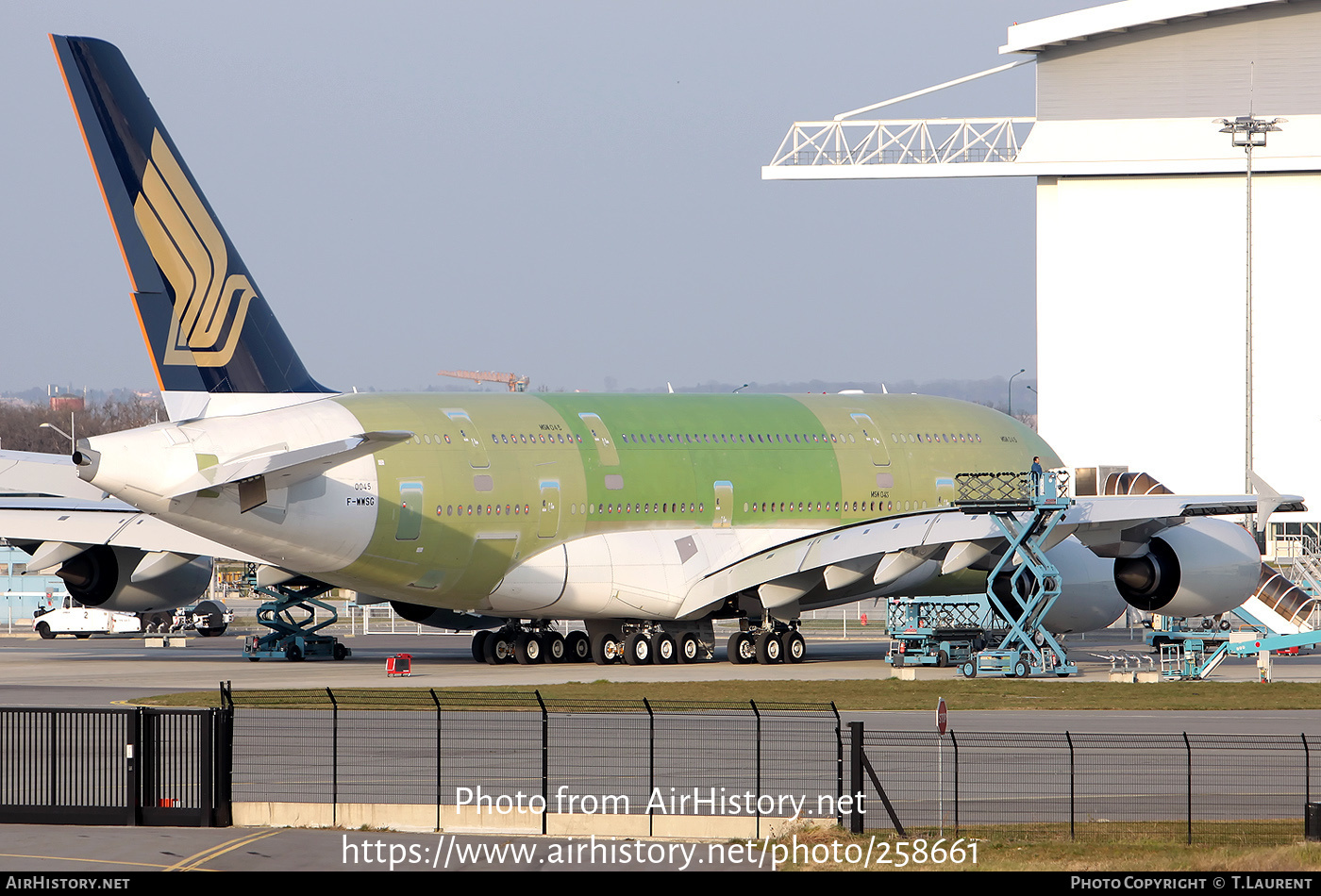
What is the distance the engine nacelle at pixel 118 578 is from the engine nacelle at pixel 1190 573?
69.7 ft

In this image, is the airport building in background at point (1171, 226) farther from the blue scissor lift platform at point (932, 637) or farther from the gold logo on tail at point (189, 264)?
the gold logo on tail at point (189, 264)

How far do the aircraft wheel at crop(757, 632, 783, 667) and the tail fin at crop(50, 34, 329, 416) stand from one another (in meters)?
12.3

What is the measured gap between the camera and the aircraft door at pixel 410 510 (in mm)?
36750

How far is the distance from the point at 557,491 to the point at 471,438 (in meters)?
2.23

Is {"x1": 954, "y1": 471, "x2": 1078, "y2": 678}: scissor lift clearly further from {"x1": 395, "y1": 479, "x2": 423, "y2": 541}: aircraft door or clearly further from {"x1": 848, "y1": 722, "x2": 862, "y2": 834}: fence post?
{"x1": 848, "y1": 722, "x2": 862, "y2": 834}: fence post

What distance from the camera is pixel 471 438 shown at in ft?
126

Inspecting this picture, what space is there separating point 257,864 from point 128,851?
5.06 ft

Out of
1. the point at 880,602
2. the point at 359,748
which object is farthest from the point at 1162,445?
the point at 359,748

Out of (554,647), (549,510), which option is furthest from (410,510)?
(554,647)

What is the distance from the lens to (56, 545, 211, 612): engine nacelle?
42.5 m

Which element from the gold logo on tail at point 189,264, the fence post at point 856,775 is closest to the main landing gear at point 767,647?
the gold logo on tail at point 189,264

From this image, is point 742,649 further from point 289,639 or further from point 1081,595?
point 289,639
